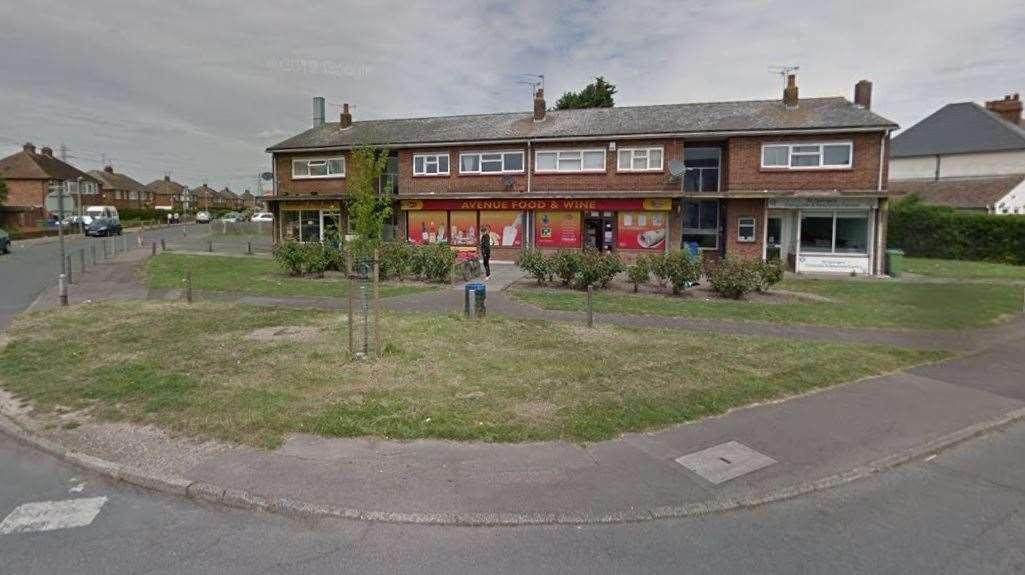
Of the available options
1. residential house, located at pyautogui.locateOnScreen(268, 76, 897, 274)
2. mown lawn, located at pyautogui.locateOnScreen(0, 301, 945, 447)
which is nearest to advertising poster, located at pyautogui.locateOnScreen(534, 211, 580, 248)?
residential house, located at pyautogui.locateOnScreen(268, 76, 897, 274)

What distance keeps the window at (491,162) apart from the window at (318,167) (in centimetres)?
596

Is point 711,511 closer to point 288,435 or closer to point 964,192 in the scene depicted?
point 288,435

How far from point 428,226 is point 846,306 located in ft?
55.1

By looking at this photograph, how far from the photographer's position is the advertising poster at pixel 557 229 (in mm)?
22781

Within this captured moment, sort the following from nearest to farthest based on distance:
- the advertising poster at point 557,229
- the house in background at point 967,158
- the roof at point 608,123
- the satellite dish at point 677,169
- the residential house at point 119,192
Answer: the roof at point 608,123 < the satellite dish at point 677,169 < the advertising poster at point 557,229 < the house in background at point 967,158 < the residential house at point 119,192

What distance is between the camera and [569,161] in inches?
890

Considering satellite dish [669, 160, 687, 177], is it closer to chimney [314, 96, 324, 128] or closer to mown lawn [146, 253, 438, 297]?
mown lawn [146, 253, 438, 297]

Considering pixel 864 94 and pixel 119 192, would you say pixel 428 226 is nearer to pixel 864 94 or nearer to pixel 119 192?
pixel 864 94

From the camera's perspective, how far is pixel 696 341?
860cm

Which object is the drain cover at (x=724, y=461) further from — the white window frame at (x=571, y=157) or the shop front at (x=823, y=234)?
the white window frame at (x=571, y=157)

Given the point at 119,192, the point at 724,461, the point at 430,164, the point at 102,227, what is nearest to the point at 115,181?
the point at 119,192

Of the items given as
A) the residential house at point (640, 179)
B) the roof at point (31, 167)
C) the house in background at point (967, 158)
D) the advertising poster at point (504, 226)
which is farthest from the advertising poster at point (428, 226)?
the roof at point (31, 167)

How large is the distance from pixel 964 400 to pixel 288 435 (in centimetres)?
703

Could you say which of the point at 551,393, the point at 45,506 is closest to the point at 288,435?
the point at 45,506
